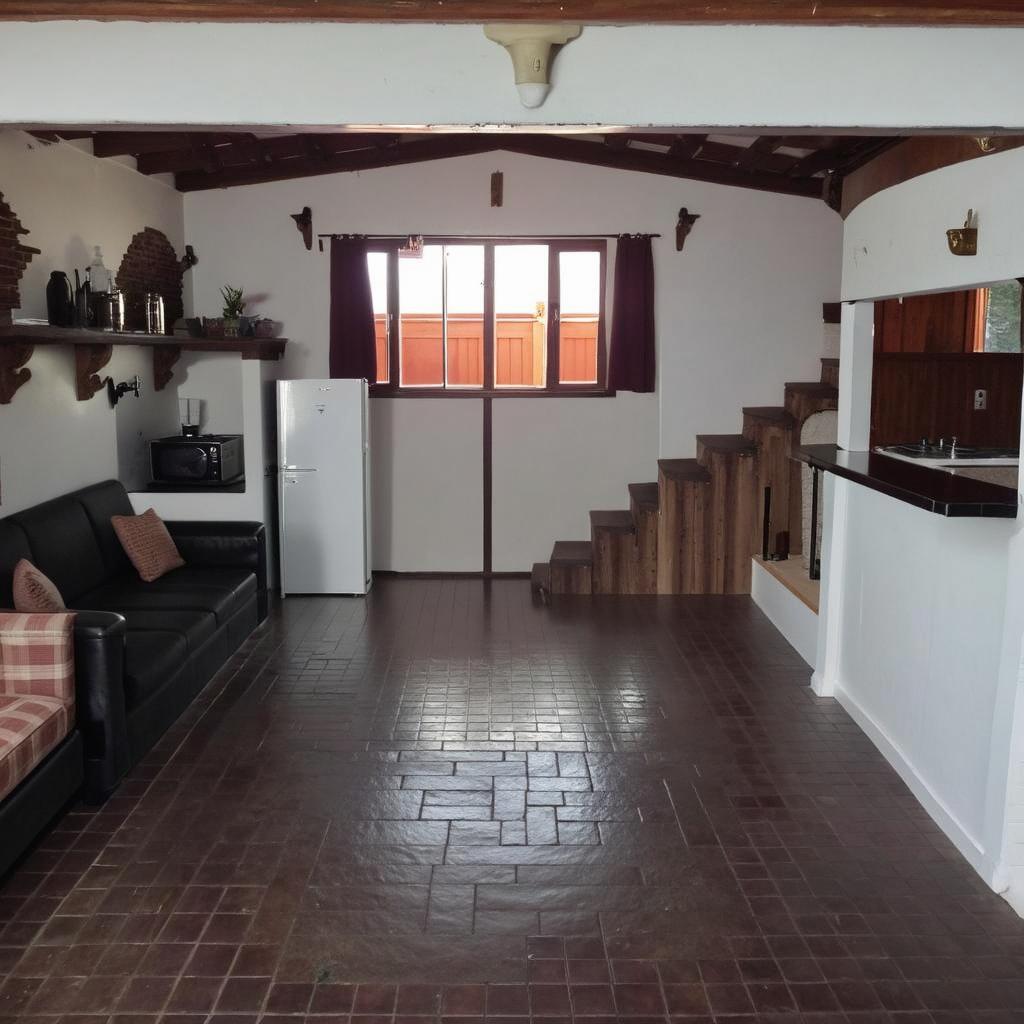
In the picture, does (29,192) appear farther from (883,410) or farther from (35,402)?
(883,410)

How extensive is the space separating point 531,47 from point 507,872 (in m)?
2.51

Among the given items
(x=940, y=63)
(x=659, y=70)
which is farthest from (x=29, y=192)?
(x=940, y=63)

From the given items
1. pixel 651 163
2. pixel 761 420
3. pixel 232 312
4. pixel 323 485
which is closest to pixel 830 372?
pixel 761 420

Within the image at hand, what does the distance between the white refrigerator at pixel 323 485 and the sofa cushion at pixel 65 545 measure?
173 cm

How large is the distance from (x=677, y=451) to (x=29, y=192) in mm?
4645

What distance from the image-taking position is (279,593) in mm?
7473

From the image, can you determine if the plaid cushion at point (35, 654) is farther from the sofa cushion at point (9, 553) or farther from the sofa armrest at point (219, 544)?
the sofa armrest at point (219, 544)

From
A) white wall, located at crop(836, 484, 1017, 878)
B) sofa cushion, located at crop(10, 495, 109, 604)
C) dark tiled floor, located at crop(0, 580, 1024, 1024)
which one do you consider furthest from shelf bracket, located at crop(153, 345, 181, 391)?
white wall, located at crop(836, 484, 1017, 878)

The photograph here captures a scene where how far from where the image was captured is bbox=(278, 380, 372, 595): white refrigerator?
24.0 feet

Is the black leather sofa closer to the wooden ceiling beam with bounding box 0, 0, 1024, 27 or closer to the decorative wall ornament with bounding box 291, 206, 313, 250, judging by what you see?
the wooden ceiling beam with bounding box 0, 0, 1024, 27

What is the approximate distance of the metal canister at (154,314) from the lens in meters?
6.62

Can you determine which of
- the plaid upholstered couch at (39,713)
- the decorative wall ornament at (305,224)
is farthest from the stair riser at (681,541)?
the plaid upholstered couch at (39,713)

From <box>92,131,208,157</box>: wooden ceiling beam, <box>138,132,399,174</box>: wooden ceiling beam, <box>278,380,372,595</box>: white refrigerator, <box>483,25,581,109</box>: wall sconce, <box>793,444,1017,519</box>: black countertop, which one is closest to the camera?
<box>483,25,581,109</box>: wall sconce

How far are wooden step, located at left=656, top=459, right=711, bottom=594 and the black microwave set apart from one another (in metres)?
2.96
